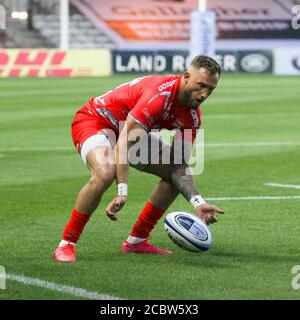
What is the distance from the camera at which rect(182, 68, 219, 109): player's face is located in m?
8.41

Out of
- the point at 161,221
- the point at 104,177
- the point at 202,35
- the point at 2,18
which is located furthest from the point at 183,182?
the point at 2,18

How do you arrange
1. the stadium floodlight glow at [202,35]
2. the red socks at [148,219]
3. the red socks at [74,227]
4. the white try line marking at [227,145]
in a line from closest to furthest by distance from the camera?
the red socks at [74,227]
the red socks at [148,219]
the white try line marking at [227,145]
the stadium floodlight glow at [202,35]

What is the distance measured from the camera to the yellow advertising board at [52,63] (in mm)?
41062

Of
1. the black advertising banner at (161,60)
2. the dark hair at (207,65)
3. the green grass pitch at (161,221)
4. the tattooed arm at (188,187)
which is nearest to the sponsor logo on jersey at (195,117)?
the tattooed arm at (188,187)

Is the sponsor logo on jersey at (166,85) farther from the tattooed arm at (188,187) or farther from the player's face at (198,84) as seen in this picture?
the tattooed arm at (188,187)

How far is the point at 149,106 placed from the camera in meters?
8.39

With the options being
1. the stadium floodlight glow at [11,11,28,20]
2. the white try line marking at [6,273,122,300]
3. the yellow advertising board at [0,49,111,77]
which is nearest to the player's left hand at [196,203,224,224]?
the white try line marking at [6,273,122,300]

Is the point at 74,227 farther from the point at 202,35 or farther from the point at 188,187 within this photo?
the point at 202,35

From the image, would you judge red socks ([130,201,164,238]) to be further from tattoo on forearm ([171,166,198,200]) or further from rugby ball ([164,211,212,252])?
rugby ball ([164,211,212,252])

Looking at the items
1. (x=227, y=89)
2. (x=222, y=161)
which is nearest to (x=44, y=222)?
(x=222, y=161)

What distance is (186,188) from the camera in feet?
28.9

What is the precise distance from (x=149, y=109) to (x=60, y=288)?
5.51 feet

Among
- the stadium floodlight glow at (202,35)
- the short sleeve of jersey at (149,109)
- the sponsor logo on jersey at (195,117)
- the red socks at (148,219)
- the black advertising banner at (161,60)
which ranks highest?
the short sleeve of jersey at (149,109)
